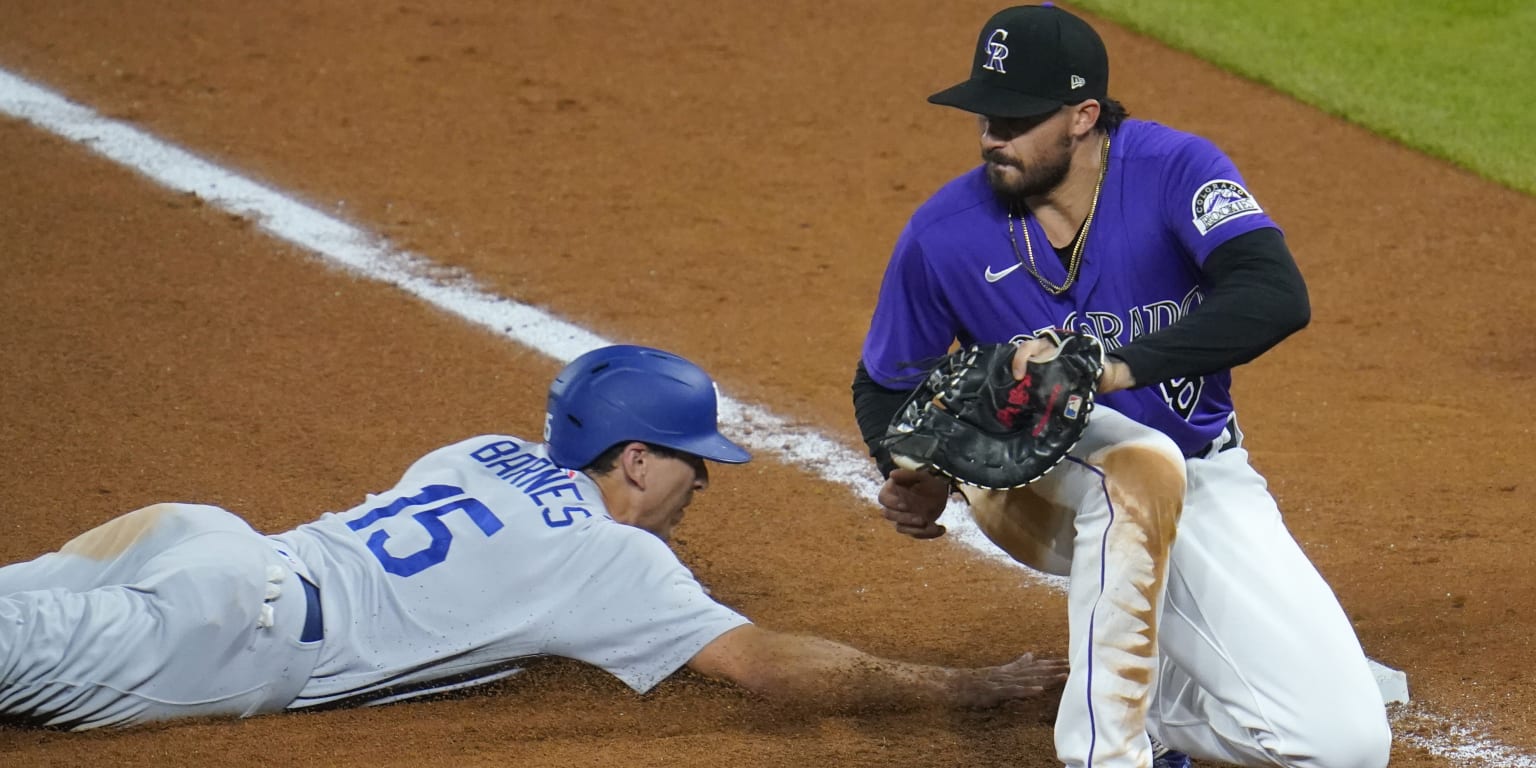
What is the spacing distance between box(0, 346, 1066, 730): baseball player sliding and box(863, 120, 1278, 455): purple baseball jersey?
0.57 metres

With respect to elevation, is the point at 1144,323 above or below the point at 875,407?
above

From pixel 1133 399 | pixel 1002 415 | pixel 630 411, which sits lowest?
pixel 630 411

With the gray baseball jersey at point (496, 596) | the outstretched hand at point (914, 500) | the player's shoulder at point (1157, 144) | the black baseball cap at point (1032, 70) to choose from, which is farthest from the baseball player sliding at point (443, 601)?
the player's shoulder at point (1157, 144)

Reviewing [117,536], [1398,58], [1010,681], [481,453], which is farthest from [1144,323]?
[1398,58]

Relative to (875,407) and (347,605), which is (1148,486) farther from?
(347,605)

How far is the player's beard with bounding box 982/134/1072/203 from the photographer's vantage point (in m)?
4.02

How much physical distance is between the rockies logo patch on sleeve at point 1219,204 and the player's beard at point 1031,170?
0.30 m

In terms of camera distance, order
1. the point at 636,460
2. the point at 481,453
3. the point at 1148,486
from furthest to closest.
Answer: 1. the point at 481,453
2. the point at 636,460
3. the point at 1148,486

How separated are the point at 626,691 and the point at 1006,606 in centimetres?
105

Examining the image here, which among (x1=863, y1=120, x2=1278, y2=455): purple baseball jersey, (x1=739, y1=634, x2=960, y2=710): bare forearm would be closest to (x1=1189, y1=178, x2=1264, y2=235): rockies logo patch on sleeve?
(x1=863, y1=120, x2=1278, y2=455): purple baseball jersey

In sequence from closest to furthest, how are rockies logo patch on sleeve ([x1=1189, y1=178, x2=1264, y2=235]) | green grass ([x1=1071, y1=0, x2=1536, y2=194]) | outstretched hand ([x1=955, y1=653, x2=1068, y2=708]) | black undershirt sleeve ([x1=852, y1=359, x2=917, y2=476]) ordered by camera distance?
rockies logo patch on sleeve ([x1=1189, y1=178, x2=1264, y2=235]) → outstretched hand ([x1=955, y1=653, x2=1068, y2=708]) → black undershirt sleeve ([x1=852, y1=359, x2=917, y2=476]) → green grass ([x1=1071, y1=0, x2=1536, y2=194])

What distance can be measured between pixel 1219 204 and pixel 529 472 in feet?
5.39

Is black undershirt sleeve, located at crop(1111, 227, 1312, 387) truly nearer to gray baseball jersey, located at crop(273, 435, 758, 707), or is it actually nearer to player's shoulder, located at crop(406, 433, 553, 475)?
gray baseball jersey, located at crop(273, 435, 758, 707)

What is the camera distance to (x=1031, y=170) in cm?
402
